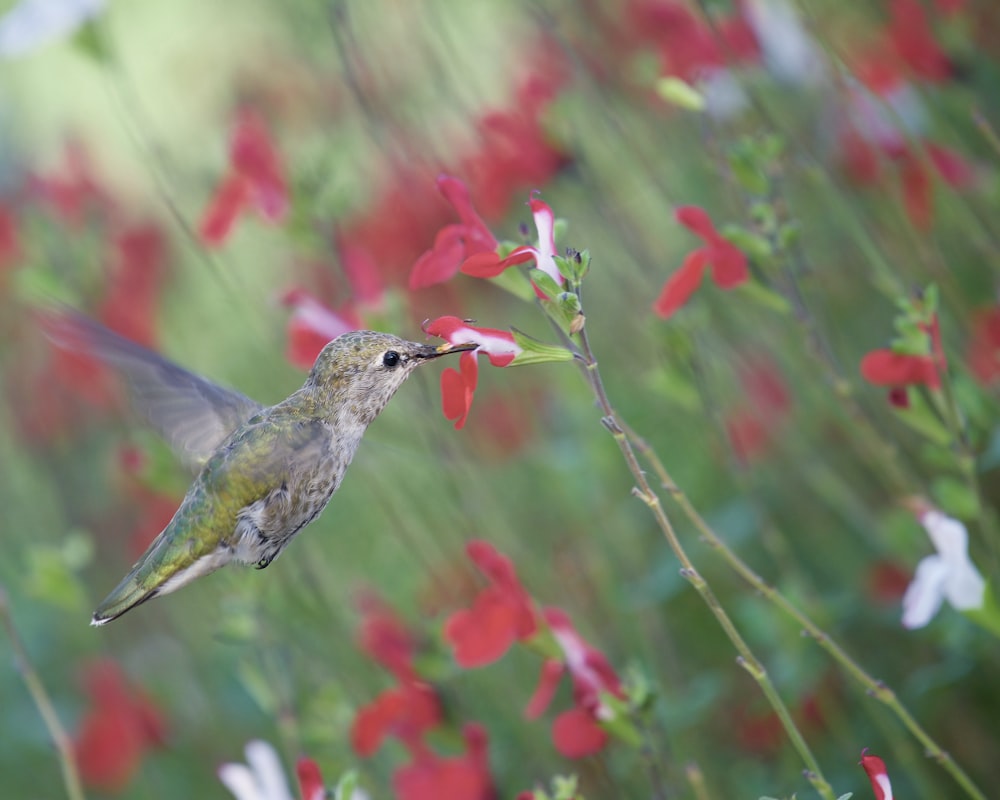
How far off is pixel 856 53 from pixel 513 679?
2.00 metres

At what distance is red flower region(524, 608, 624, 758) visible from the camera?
1.49 metres

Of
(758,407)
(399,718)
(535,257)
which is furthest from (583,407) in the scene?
(535,257)

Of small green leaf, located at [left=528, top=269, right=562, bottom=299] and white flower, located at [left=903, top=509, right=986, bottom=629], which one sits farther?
white flower, located at [left=903, top=509, right=986, bottom=629]

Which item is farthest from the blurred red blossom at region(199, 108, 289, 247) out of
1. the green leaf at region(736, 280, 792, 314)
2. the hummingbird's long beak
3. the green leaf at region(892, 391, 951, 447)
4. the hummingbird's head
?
the green leaf at region(892, 391, 951, 447)

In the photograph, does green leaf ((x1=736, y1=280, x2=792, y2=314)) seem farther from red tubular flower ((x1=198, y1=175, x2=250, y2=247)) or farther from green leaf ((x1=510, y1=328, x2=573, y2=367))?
red tubular flower ((x1=198, y1=175, x2=250, y2=247))

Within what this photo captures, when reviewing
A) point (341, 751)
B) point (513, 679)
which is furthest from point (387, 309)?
point (341, 751)

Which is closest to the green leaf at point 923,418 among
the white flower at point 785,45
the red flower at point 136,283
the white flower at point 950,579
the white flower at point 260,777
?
the white flower at point 950,579

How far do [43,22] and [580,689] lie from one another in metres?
1.64

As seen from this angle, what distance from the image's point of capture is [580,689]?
1.51 meters

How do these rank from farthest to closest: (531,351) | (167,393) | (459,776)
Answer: (459,776) < (167,393) < (531,351)

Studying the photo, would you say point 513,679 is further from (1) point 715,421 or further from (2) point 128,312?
(2) point 128,312

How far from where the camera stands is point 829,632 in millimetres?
1982

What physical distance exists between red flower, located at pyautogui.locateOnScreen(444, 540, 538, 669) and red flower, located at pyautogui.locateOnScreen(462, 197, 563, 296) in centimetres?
47

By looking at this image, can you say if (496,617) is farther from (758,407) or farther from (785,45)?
(785,45)
